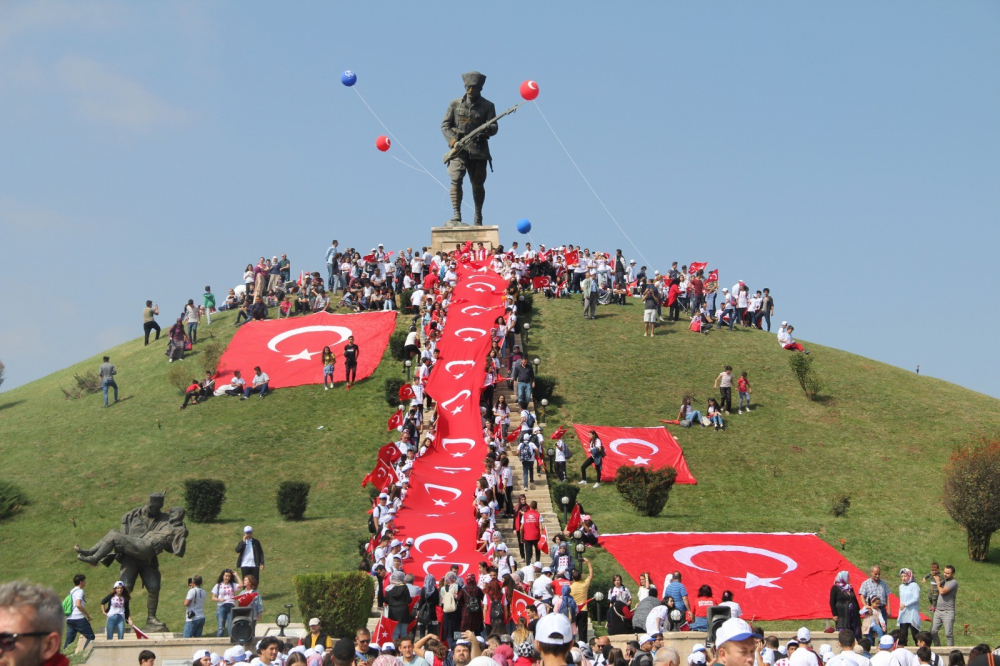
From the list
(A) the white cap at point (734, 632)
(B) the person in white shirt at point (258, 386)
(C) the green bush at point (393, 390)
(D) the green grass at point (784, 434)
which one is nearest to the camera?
(A) the white cap at point (734, 632)

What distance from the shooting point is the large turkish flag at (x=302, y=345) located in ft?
133

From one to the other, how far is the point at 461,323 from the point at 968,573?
1846cm

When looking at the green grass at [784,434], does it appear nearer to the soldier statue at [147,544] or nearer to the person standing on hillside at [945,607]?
the person standing on hillside at [945,607]

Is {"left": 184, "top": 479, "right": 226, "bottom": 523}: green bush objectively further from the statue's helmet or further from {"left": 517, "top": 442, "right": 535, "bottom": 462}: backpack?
the statue's helmet

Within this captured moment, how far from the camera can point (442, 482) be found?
29.3 meters

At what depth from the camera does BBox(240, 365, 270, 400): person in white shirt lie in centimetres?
3962

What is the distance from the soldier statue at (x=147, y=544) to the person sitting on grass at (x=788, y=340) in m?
27.9

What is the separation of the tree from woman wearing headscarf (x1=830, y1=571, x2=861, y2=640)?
8510 mm

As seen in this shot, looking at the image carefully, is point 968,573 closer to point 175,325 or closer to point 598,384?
point 598,384

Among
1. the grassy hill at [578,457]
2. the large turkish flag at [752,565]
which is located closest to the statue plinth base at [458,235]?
the grassy hill at [578,457]

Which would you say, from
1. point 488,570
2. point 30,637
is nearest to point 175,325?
point 488,570

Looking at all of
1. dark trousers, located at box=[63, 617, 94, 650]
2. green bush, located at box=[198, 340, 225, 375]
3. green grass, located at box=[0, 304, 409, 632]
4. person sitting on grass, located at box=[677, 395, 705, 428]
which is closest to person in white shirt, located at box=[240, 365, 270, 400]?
green grass, located at box=[0, 304, 409, 632]

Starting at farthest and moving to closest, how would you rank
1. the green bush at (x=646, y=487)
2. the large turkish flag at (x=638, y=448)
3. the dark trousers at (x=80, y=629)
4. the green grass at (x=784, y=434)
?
the large turkish flag at (x=638, y=448), the green bush at (x=646, y=487), the green grass at (x=784, y=434), the dark trousers at (x=80, y=629)

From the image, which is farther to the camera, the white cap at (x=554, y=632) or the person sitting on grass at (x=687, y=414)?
the person sitting on grass at (x=687, y=414)
